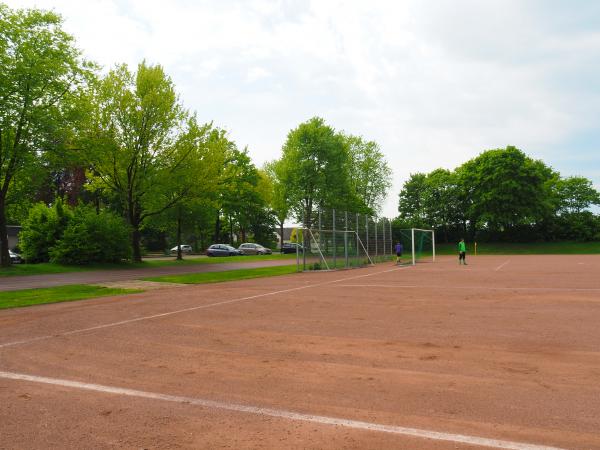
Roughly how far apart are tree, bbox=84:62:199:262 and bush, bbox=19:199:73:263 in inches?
154

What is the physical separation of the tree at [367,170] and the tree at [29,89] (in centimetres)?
4877

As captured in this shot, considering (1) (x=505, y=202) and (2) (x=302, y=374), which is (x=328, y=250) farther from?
A: (1) (x=505, y=202)

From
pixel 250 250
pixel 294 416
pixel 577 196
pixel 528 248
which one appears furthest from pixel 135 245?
pixel 577 196

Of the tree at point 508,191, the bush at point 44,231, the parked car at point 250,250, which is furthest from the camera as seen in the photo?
the tree at point 508,191

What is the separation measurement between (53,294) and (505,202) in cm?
5932

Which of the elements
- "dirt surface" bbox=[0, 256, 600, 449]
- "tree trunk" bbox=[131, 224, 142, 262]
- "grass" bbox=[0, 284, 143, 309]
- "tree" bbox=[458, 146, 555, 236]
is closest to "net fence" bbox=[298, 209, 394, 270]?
"tree trunk" bbox=[131, 224, 142, 262]

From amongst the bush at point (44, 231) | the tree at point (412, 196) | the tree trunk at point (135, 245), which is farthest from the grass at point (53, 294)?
the tree at point (412, 196)

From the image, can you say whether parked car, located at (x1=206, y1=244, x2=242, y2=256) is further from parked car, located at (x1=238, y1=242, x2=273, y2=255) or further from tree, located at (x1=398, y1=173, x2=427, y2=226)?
tree, located at (x1=398, y1=173, x2=427, y2=226)

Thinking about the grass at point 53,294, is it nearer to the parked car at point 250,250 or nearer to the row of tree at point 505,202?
the parked car at point 250,250

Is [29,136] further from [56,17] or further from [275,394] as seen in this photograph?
[275,394]

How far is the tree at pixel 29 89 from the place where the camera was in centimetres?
2473

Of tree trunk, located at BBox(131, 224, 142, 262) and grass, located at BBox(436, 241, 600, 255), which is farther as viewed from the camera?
grass, located at BBox(436, 241, 600, 255)

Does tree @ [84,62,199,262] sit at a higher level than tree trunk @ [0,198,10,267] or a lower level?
higher

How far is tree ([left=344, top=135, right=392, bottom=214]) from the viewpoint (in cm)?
7225
